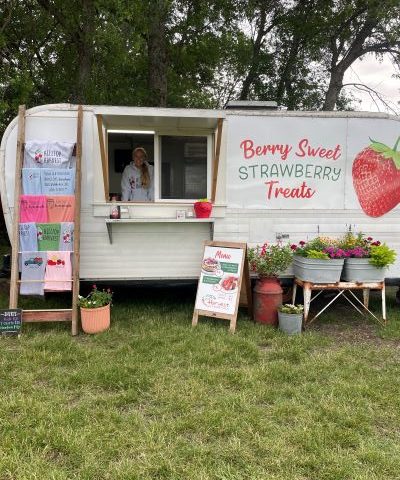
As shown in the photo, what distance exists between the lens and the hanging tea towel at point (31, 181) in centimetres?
516

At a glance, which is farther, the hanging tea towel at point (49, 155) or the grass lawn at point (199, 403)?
the hanging tea towel at point (49, 155)

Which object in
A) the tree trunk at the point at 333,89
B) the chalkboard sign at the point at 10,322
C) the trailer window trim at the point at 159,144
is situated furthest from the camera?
the tree trunk at the point at 333,89

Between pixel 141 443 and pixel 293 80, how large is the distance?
14.7 meters

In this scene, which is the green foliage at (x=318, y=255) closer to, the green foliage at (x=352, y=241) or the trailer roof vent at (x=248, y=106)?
the green foliage at (x=352, y=241)

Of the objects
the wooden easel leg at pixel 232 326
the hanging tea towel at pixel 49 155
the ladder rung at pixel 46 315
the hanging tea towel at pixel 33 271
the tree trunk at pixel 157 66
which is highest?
the tree trunk at pixel 157 66

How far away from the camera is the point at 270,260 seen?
Result: 209 inches

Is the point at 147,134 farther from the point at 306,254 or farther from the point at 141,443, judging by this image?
the point at 141,443

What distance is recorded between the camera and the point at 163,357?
4246 mm

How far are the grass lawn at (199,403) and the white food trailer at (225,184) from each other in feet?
3.37

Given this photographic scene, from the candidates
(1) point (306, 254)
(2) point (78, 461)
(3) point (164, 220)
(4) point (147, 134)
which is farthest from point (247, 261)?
(2) point (78, 461)

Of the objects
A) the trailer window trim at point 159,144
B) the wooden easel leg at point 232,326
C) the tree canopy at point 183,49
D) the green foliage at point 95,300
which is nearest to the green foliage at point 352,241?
the wooden easel leg at point 232,326

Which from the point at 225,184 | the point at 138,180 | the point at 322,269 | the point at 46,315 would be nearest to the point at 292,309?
the point at 322,269

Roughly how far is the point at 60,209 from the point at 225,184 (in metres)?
2.07

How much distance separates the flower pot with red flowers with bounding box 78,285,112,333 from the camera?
5.01 meters
